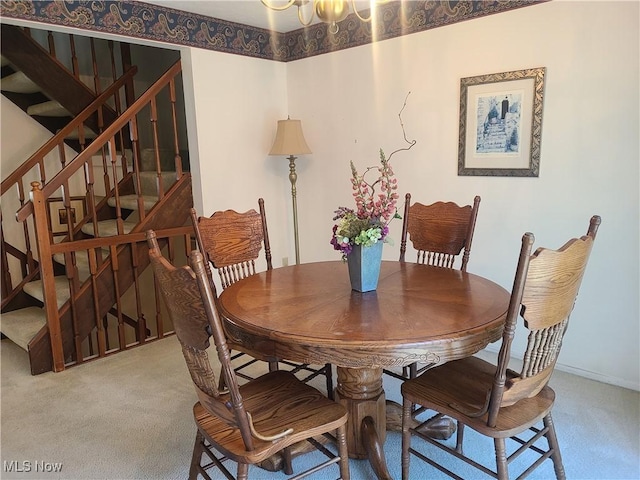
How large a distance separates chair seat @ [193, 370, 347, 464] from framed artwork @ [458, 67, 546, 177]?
191 centimetres

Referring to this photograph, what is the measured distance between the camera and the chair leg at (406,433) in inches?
67.9

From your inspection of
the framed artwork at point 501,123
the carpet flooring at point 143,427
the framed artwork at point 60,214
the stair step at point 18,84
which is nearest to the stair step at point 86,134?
the stair step at point 18,84

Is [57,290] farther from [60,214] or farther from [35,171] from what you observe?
[35,171]

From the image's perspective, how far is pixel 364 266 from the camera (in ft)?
6.10

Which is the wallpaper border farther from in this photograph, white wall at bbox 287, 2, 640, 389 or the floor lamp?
the floor lamp

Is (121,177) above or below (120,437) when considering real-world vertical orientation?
above

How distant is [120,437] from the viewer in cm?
225

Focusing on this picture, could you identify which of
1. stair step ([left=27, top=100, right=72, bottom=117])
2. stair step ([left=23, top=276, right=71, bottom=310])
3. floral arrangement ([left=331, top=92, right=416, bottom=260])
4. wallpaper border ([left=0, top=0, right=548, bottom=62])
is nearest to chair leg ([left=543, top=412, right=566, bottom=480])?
floral arrangement ([left=331, top=92, right=416, bottom=260])

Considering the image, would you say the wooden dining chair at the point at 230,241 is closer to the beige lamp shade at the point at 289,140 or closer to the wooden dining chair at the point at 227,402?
the wooden dining chair at the point at 227,402

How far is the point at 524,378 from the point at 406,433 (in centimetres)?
52

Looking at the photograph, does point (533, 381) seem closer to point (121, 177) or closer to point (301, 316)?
point (301, 316)

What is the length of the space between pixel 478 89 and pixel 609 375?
1836 millimetres

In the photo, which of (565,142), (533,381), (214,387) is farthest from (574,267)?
(565,142)

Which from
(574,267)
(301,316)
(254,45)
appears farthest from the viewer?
(254,45)
